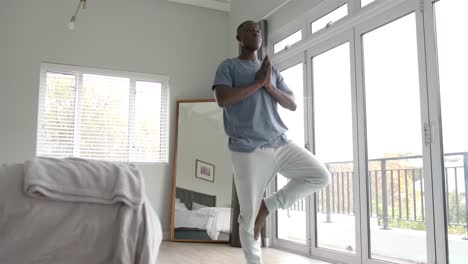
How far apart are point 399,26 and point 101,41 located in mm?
3392

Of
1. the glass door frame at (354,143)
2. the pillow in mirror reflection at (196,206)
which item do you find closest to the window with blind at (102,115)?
the pillow in mirror reflection at (196,206)

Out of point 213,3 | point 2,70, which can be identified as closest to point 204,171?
point 213,3

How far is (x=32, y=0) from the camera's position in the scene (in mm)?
4777

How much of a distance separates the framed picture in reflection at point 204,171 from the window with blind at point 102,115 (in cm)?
46

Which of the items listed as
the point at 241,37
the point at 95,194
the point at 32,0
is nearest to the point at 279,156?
the point at 241,37

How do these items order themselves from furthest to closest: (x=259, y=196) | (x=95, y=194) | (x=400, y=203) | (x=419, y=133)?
(x=400, y=203)
(x=419, y=133)
(x=259, y=196)
(x=95, y=194)

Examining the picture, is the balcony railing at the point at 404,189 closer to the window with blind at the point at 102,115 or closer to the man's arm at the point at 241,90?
the man's arm at the point at 241,90

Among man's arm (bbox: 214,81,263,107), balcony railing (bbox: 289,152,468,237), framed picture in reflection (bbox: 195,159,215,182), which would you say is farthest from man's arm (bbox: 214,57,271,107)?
framed picture in reflection (bbox: 195,159,215,182)

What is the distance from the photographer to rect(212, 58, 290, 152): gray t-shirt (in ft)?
7.82

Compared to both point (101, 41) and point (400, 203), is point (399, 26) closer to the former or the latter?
point (400, 203)

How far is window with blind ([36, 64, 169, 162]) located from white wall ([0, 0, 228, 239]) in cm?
12

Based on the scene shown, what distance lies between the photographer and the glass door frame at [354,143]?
338cm

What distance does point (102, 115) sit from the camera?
5.02m

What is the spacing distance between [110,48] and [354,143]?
10.3ft
